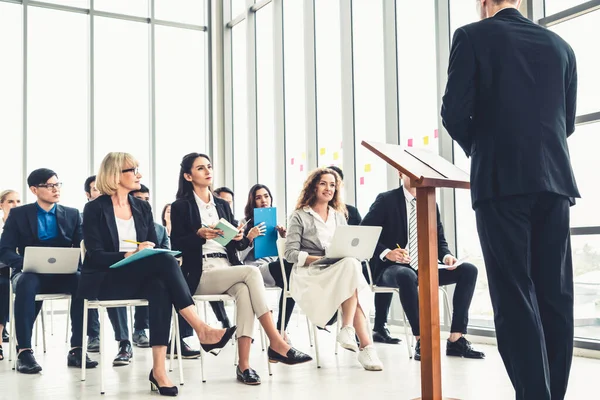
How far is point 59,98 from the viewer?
7.64 meters

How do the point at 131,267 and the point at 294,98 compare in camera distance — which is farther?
the point at 294,98

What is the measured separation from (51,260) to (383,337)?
242 centimetres

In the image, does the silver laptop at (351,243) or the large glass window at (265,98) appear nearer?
the silver laptop at (351,243)

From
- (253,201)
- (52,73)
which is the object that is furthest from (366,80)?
(52,73)

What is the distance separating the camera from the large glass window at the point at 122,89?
7.83 meters

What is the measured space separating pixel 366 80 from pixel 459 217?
1.73 m

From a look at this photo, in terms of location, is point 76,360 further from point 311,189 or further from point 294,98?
point 294,98

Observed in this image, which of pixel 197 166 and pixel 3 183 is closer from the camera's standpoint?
pixel 197 166

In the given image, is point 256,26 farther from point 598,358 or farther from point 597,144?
point 598,358

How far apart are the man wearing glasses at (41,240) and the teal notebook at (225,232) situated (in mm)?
1007

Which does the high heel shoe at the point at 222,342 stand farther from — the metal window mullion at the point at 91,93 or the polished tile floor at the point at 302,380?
the metal window mullion at the point at 91,93

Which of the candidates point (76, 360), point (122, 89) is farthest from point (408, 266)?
point (122, 89)

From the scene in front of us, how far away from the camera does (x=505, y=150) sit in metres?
2.06

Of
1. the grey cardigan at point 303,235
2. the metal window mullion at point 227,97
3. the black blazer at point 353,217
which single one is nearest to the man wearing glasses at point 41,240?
the grey cardigan at point 303,235
